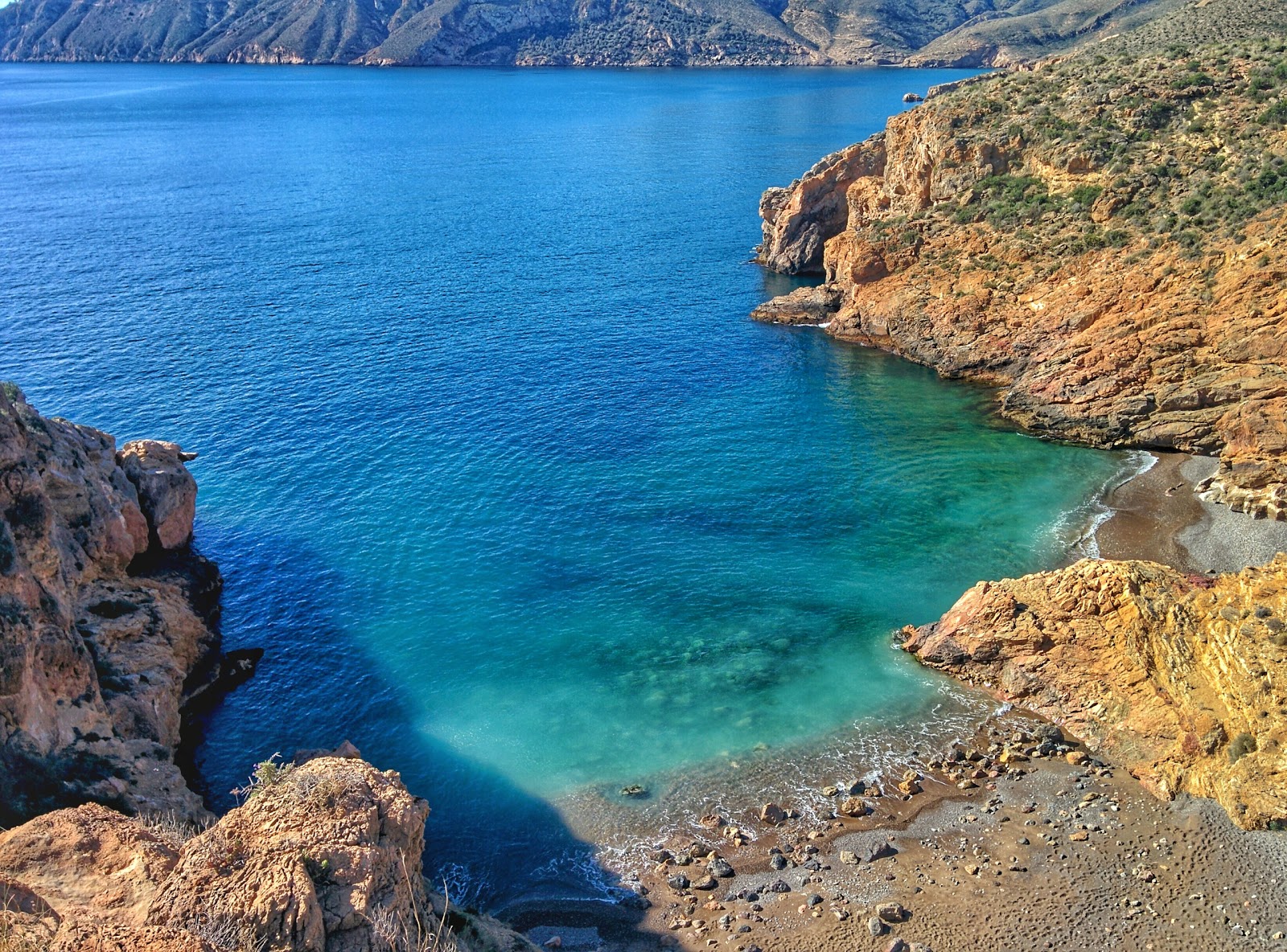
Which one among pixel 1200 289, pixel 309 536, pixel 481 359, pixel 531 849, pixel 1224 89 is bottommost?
pixel 531 849

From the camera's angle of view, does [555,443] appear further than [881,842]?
Yes

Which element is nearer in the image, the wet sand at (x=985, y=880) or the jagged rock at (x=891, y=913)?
the wet sand at (x=985, y=880)

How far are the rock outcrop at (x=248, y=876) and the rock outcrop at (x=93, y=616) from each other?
24.1ft

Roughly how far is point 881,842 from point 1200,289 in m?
42.6

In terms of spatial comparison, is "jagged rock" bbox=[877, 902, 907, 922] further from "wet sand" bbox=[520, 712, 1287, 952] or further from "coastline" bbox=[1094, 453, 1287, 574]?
"coastline" bbox=[1094, 453, 1287, 574]

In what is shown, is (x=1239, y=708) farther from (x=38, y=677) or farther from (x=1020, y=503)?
(x=38, y=677)

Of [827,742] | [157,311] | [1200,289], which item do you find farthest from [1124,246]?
[157,311]

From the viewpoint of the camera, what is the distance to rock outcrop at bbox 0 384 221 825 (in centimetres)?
2981

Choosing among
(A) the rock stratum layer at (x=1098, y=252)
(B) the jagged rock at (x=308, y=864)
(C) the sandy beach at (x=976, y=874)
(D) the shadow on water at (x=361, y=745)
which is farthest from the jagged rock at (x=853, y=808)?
(A) the rock stratum layer at (x=1098, y=252)

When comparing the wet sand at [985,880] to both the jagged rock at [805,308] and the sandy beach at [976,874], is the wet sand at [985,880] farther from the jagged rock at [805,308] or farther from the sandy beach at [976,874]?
the jagged rock at [805,308]

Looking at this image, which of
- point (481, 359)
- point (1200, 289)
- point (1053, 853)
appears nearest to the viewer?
point (1053, 853)

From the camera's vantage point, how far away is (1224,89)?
6744 centimetres

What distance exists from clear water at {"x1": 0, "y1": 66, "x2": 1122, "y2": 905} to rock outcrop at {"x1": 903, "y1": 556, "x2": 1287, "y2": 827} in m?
3.22

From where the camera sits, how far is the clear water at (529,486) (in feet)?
125
